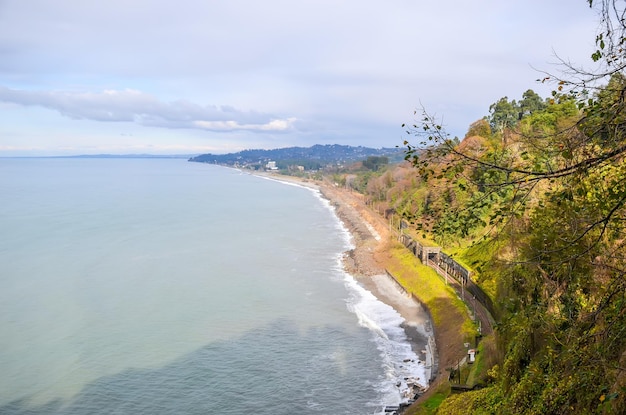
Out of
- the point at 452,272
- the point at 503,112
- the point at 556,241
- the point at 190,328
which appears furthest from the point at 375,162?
the point at 556,241

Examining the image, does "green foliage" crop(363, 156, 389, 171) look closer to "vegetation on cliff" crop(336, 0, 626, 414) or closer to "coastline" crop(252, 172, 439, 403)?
"coastline" crop(252, 172, 439, 403)

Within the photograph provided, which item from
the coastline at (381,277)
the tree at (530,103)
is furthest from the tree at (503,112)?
the coastline at (381,277)

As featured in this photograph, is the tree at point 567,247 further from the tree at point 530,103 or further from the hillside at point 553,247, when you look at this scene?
the tree at point 530,103

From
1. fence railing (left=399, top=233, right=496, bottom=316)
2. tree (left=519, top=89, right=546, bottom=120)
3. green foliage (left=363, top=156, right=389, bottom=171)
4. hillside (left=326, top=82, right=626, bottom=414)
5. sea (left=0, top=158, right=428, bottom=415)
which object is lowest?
sea (left=0, top=158, right=428, bottom=415)

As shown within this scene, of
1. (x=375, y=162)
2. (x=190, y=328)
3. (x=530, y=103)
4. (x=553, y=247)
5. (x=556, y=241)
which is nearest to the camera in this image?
(x=556, y=241)

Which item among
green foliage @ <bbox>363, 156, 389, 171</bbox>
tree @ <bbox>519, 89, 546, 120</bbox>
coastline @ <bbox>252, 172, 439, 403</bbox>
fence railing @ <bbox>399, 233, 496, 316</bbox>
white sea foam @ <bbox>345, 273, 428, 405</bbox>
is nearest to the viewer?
white sea foam @ <bbox>345, 273, 428, 405</bbox>

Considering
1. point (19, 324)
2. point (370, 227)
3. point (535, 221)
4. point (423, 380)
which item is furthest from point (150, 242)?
point (535, 221)

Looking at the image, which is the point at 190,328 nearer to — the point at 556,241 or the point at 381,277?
the point at 381,277

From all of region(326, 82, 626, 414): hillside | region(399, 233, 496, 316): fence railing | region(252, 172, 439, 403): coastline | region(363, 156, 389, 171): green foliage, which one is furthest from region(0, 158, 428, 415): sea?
region(363, 156, 389, 171): green foliage
